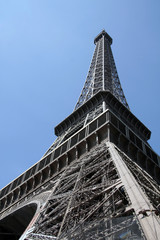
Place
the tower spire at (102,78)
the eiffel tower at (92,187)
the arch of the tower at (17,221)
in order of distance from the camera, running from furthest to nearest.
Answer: the tower spire at (102,78) < the arch of the tower at (17,221) < the eiffel tower at (92,187)

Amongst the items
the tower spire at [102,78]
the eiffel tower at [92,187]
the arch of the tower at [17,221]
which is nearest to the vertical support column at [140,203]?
the eiffel tower at [92,187]

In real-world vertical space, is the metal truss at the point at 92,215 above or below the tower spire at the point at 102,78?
below

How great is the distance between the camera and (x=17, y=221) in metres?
24.6

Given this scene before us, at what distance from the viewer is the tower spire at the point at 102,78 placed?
5114 cm

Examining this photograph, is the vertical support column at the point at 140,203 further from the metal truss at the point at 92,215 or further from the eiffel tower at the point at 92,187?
the metal truss at the point at 92,215

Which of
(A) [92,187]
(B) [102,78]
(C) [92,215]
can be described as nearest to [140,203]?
(C) [92,215]

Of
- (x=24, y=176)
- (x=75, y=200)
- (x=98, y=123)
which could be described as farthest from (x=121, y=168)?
(x=24, y=176)

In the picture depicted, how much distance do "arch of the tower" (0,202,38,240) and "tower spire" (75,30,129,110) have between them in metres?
25.6

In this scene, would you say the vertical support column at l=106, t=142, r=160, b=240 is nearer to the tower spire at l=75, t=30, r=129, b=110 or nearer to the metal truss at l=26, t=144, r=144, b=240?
the metal truss at l=26, t=144, r=144, b=240

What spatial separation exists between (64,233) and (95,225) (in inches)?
47.9

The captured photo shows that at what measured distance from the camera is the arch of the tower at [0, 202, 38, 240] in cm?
2181

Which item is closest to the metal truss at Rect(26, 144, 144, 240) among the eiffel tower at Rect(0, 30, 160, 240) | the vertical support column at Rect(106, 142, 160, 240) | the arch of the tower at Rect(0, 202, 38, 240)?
the eiffel tower at Rect(0, 30, 160, 240)

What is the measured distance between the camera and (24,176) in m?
29.8

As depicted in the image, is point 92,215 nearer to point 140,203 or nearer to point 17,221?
point 140,203
